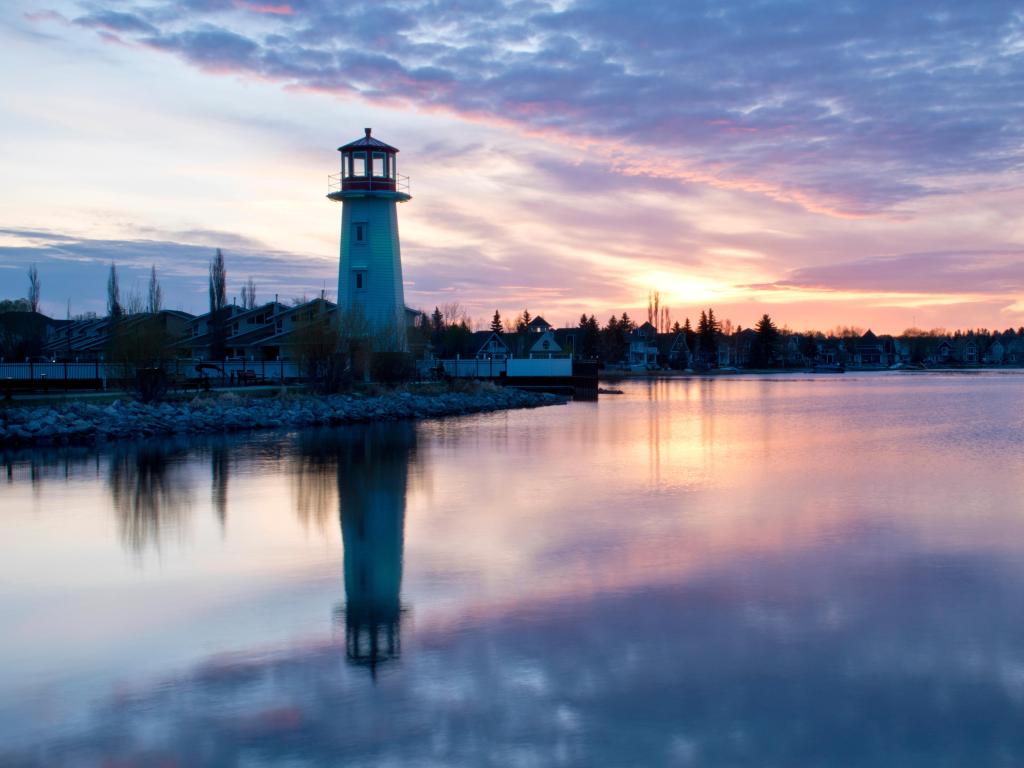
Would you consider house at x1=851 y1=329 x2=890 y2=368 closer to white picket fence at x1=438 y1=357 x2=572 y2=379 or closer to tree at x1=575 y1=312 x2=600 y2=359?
tree at x1=575 y1=312 x2=600 y2=359

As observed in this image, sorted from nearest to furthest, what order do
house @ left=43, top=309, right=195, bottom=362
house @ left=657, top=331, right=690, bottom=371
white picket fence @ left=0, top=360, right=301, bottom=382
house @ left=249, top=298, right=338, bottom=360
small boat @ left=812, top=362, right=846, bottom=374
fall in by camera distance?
white picket fence @ left=0, top=360, right=301, bottom=382, house @ left=249, top=298, right=338, bottom=360, house @ left=43, top=309, right=195, bottom=362, house @ left=657, top=331, right=690, bottom=371, small boat @ left=812, top=362, right=846, bottom=374

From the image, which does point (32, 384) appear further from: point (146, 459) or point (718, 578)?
point (718, 578)

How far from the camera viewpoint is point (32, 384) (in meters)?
29.2

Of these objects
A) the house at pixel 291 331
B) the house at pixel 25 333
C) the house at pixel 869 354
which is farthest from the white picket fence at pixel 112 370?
the house at pixel 869 354

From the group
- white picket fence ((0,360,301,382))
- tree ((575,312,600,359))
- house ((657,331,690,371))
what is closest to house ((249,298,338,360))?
white picket fence ((0,360,301,382))

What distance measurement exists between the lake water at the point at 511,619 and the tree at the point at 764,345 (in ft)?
305

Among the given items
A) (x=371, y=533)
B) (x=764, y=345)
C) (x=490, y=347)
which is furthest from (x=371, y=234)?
(x=764, y=345)

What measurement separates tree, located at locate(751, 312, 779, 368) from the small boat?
5.85m

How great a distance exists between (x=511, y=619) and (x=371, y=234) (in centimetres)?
2788

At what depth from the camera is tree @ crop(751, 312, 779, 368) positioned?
106 metres

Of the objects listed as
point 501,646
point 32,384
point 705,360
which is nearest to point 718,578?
point 501,646

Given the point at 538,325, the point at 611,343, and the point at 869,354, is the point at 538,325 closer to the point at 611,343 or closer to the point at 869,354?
the point at 611,343

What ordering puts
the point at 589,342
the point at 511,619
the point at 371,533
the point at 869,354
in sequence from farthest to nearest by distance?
the point at 869,354
the point at 589,342
the point at 371,533
the point at 511,619

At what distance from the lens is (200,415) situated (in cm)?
2455
